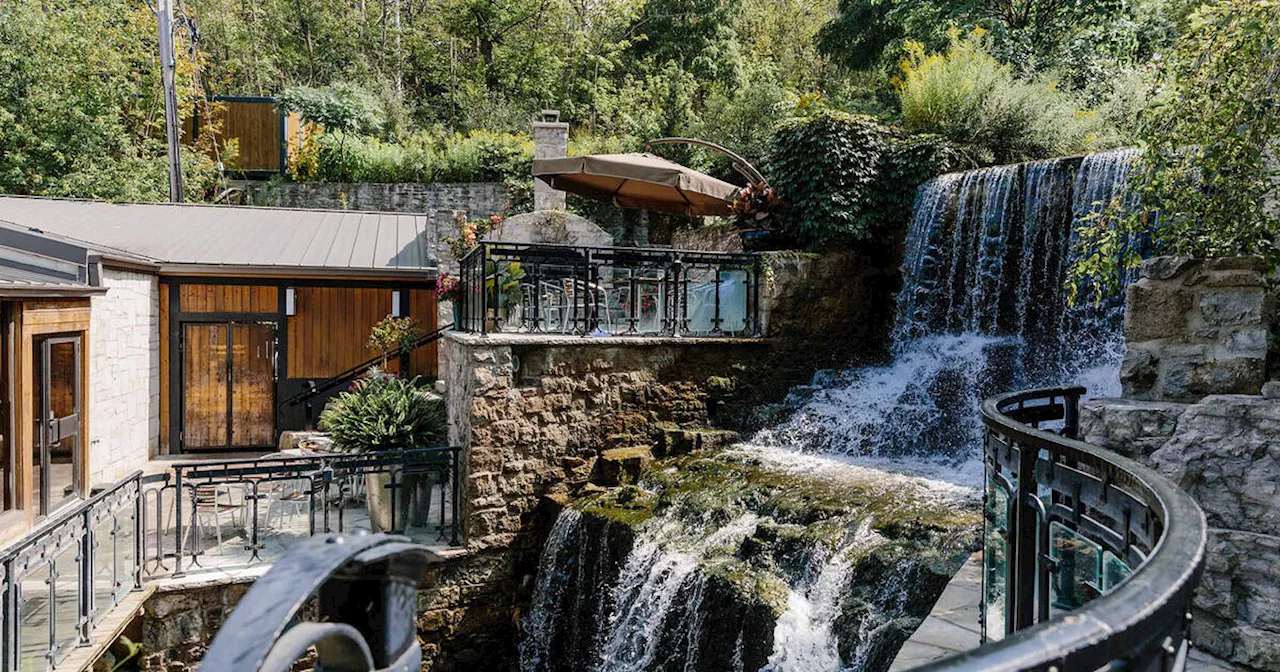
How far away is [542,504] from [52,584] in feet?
13.5

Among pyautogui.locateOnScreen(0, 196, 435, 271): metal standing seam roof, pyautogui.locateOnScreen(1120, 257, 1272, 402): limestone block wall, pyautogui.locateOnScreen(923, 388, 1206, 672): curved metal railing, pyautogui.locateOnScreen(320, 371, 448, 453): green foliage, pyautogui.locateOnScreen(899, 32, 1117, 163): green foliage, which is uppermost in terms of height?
pyautogui.locateOnScreen(899, 32, 1117, 163): green foliage

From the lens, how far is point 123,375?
33.0ft

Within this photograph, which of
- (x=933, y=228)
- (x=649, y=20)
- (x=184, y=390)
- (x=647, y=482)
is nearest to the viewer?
(x=647, y=482)

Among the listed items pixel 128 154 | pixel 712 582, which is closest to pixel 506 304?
pixel 712 582

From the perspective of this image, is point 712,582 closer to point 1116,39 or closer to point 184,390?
point 184,390

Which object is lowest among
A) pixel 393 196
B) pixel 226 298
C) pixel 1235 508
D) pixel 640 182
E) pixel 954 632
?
pixel 954 632

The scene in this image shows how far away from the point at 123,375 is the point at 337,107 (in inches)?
452

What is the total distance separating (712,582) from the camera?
5527mm

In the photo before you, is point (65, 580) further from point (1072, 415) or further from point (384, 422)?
point (1072, 415)

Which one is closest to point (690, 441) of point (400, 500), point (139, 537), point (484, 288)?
point (484, 288)

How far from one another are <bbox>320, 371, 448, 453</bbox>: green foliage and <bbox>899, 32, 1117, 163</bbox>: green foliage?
8.25 metres

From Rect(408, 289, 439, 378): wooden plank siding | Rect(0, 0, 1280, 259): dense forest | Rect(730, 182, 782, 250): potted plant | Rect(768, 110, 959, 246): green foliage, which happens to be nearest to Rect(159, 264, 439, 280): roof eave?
Rect(408, 289, 439, 378): wooden plank siding

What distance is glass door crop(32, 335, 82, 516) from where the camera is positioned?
26.4 ft

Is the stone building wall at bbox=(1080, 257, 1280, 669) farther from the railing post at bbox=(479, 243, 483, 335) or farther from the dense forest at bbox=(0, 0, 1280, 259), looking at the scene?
the railing post at bbox=(479, 243, 483, 335)
